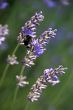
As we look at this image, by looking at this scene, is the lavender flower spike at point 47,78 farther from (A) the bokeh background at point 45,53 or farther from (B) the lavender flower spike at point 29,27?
(A) the bokeh background at point 45,53

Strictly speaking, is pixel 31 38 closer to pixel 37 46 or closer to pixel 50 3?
pixel 37 46

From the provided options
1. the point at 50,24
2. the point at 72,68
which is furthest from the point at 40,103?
the point at 50,24

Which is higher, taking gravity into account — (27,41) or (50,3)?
(50,3)

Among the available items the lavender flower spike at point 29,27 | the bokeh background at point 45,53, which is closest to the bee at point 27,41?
the lavender flower spike at point 29,27

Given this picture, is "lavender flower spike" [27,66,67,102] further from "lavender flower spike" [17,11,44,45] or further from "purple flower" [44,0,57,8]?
"purple flower" [44,0,57,8]

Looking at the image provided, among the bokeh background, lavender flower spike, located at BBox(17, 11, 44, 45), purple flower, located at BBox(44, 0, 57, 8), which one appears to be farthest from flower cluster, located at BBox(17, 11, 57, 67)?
purple flower, located at BBox(44, 0, 57, 8)

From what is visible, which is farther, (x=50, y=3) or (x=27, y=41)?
(x=50, y=3)

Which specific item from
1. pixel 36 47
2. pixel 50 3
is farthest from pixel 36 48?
pixel 50 3
